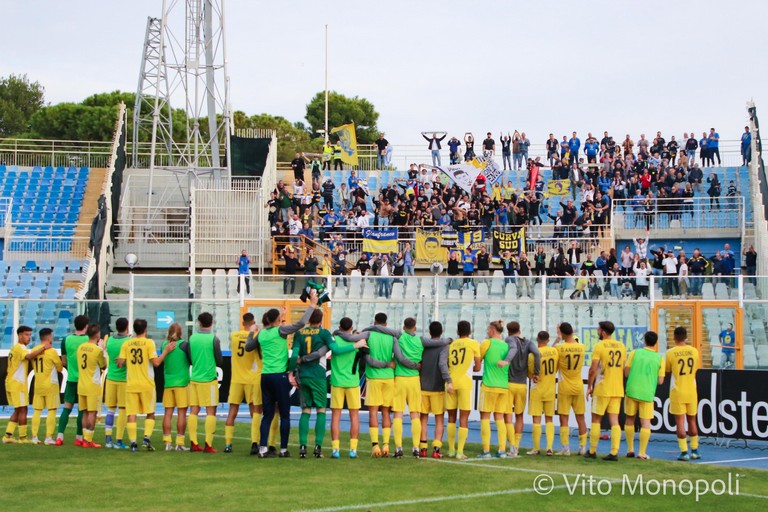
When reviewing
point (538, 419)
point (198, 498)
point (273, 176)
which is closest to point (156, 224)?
point (273, 176)

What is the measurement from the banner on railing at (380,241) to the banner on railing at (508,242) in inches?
128

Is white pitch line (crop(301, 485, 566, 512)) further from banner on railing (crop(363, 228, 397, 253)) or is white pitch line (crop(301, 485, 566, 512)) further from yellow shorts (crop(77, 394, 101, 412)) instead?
banner on railing (crop(363, 228, 397, 253))

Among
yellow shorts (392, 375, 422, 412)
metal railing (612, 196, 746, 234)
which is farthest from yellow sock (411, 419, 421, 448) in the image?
metal railing (612, 196, 746, 234)

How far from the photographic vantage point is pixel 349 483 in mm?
13086

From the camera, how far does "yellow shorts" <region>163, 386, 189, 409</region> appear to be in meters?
16.2

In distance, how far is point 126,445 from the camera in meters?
17.0

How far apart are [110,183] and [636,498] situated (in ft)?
91.2

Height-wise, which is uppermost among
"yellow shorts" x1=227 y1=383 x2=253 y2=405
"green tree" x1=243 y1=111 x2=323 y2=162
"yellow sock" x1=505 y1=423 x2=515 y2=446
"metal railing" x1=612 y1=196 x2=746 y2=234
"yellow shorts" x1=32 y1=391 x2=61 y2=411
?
"green tree" x1=243 y1=111 x2=323 y2=162

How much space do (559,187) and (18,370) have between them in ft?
87.2

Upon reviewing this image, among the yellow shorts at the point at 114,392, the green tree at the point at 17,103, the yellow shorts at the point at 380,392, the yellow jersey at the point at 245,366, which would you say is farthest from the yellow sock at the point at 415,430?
the green tree at the point at 17,103

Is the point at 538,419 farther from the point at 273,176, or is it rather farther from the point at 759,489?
the point at 273,176

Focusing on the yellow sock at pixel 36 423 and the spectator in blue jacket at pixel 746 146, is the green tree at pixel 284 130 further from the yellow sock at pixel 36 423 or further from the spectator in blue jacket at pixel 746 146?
the yellow sock at pixel 36 423

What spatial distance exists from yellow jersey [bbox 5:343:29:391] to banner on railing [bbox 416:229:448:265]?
65.2 ft

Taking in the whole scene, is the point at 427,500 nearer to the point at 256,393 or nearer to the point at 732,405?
the point at 256,393
